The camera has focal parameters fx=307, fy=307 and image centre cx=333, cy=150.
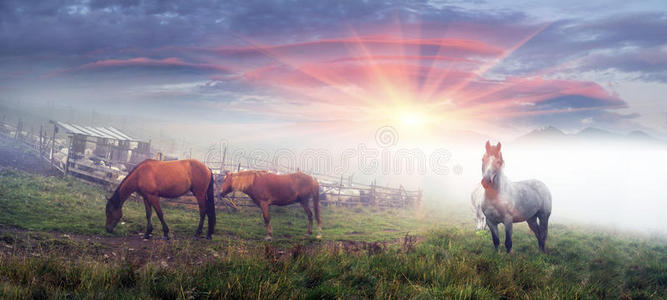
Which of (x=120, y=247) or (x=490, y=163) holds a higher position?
(x=490, y=163)

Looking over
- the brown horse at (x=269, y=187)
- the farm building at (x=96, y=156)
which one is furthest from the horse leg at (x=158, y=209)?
the farm building at (x=96, y=156)

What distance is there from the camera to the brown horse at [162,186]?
9406 millimetres

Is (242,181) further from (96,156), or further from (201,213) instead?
(96,156)

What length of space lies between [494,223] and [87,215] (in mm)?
13022

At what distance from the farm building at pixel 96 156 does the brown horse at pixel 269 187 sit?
32.1 feet

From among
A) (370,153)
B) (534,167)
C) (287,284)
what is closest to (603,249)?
(287,284)

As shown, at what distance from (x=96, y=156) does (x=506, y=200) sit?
1036 inches

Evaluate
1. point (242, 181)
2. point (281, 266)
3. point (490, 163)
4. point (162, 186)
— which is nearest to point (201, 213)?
point (162, 186)

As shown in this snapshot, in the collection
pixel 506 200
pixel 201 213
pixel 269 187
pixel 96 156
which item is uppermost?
pixel 506 200

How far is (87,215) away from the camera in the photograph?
10.8 m

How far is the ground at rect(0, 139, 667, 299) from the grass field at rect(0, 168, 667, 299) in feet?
0.07

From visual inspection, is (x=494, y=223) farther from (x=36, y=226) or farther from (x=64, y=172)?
(x=64, y=172)

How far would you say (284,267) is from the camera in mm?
4582

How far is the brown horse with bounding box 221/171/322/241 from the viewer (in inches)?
450
